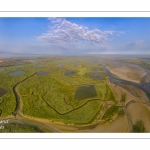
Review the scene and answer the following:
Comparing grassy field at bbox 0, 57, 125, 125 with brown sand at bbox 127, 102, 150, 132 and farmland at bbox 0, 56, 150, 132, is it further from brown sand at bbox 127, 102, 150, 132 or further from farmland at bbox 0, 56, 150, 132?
brown sand at bbox 127, 102, 150, 132

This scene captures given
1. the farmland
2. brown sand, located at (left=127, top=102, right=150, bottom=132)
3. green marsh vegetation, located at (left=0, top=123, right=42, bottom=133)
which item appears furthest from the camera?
brown sand, located at (left=127, top=102, right=150, bottom=132)

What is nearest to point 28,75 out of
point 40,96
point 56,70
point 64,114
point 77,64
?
point 56,70

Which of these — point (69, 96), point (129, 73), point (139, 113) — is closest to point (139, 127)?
point (139, 113)

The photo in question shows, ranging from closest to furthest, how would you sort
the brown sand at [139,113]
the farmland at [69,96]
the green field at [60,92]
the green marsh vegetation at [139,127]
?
1. the green marsh vegetation at [139,127]
2. the farmland at [69,96]
3. the brown sand at [139,113]
4. the green field at [60,92]

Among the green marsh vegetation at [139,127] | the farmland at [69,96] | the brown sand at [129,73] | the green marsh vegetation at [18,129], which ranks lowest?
the green marsh vegetation at [139,127]

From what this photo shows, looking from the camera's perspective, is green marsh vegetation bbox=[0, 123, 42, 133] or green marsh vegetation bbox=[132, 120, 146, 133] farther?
green marsh vegetation bbox=[132, 120, 146, 133]

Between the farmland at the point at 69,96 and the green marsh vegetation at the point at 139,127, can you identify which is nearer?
the green marsh vegetation at the point at 139,127

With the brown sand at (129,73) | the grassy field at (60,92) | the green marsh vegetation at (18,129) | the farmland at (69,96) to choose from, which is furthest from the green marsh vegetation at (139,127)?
the brown sand at (129,73)

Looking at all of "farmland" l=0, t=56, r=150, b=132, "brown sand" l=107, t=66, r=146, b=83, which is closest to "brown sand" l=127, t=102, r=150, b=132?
"farmland" l=0, t=56, r=150, b=132

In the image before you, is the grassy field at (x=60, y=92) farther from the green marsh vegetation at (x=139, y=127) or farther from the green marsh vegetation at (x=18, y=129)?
the green marsh vegetation at (x=139, y=127)

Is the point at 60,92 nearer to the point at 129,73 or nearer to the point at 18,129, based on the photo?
the point at 18,129
